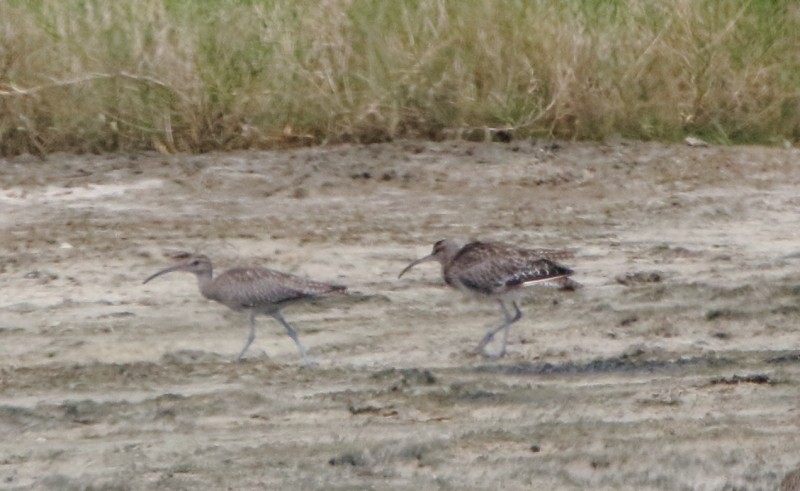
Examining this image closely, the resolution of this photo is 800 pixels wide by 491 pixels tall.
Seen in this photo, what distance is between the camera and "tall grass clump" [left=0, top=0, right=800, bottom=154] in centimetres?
1277

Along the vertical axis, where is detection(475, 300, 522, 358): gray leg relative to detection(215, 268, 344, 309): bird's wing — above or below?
below

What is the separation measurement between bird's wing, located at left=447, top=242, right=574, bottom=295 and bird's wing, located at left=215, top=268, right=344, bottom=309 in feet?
1.98

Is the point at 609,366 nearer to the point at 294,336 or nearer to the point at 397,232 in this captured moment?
the point at 294,336

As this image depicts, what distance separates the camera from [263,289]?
891 cm

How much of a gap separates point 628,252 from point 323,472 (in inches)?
168

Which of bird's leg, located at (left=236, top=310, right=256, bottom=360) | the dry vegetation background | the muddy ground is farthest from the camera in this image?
bird's leg, located at (left=236, top=310, right=256, bottom=360)

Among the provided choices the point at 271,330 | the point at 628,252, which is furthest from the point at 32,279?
the point at 628,252

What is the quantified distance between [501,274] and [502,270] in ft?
0.08

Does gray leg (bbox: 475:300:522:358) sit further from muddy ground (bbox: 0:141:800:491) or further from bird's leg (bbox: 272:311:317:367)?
bird's leg (bbox: 272:311:317:367)

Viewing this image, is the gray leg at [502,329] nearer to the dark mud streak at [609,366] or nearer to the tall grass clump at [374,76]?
the dark mud streak at [609,366]

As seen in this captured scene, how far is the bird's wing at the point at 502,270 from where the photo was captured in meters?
9.01

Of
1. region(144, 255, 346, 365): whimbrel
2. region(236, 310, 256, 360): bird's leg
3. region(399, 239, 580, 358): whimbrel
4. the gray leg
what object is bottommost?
region(236, 310, 256, 360): bird's leg

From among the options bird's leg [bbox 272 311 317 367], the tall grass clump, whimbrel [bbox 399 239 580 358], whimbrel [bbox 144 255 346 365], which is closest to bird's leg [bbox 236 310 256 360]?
whimbrel [bbox 144 255 346 365]

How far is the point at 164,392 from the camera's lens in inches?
316
